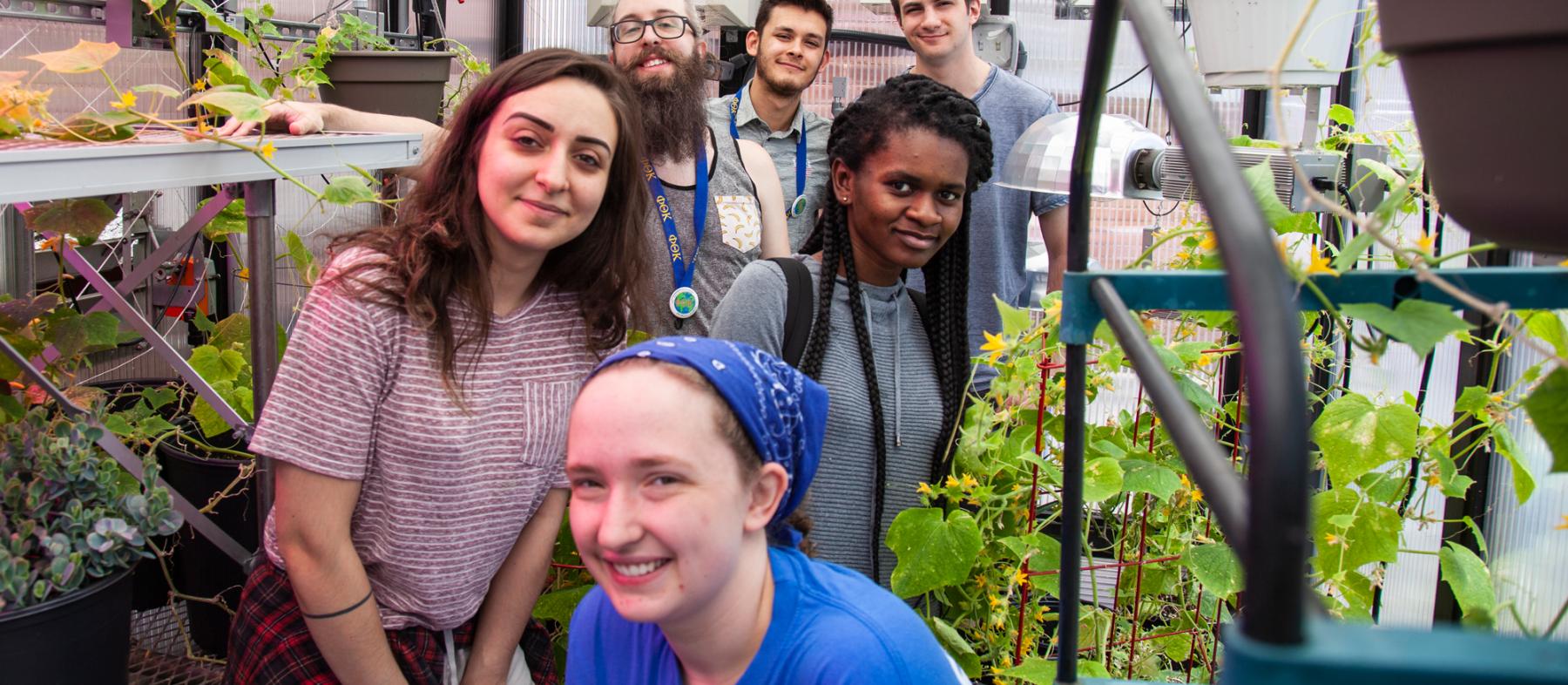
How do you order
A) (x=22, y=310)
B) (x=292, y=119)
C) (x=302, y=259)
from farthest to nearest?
(x=302, y=259) → (x=22, y=310) → (x=292, y=119)

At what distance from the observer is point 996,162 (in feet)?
8.73

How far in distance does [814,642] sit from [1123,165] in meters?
0.92

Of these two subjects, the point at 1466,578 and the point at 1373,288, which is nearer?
the point at 1373,288

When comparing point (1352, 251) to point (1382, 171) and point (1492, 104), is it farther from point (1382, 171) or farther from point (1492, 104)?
point (1382, 171)

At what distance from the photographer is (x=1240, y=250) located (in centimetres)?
42

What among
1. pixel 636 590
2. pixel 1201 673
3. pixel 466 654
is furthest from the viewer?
pixel 1201 673

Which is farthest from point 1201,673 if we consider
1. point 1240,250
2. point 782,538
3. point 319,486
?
point 1240,250

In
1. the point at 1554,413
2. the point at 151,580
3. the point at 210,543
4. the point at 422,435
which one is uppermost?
the point at 1554,413

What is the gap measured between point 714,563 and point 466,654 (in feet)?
2.25

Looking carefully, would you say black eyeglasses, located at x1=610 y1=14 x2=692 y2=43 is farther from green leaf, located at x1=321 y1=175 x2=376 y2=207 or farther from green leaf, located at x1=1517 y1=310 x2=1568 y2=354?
green leaf, located at x1=1517 y1=310 x2=1568 y2=354

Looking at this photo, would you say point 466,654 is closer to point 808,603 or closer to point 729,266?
point 808,603

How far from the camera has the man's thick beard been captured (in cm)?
239

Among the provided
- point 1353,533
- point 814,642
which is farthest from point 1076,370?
point 1353,533

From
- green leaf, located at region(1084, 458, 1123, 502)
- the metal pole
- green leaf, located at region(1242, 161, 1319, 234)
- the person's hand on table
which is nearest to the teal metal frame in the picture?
green leaf, located at region(1242, 161, 1319, 234)
